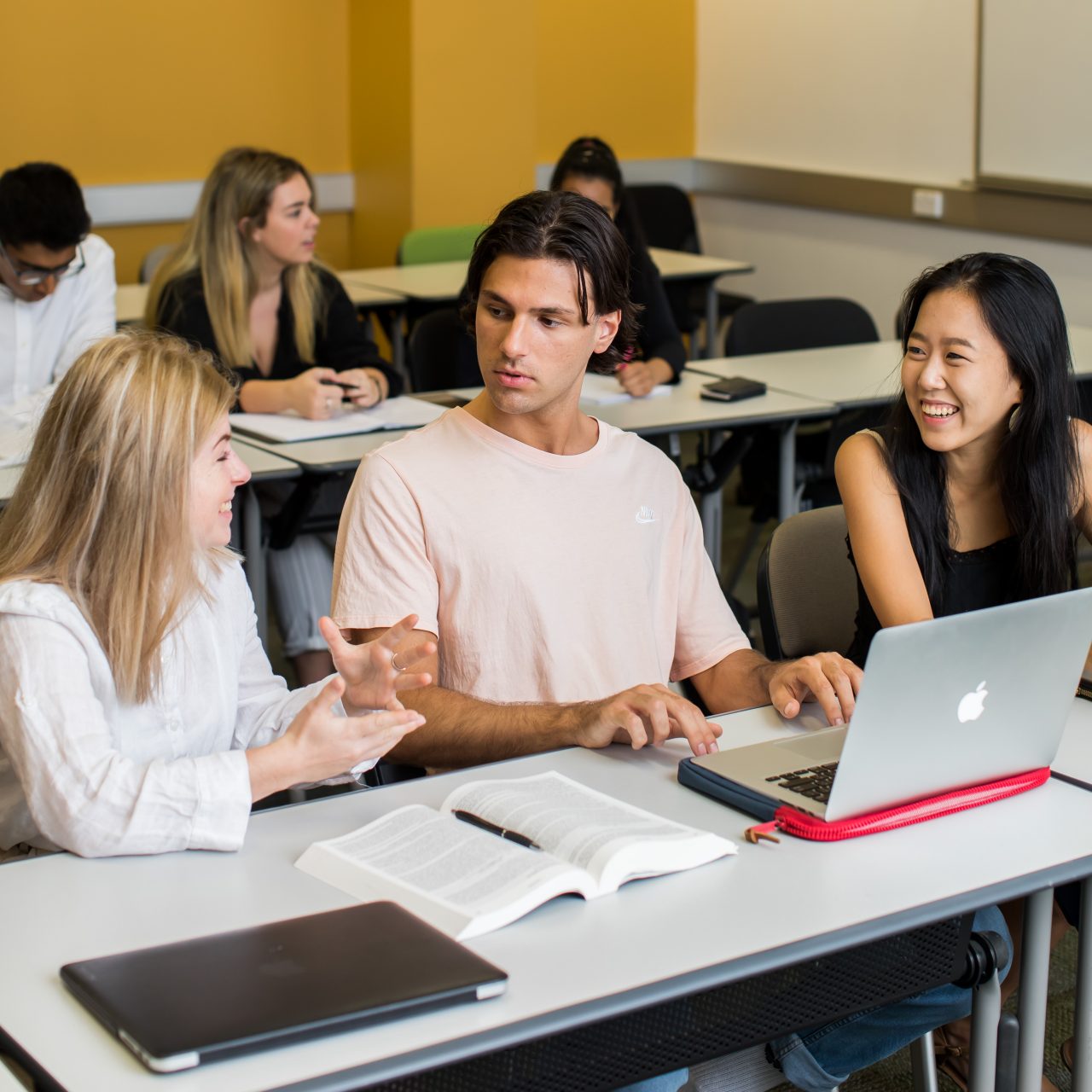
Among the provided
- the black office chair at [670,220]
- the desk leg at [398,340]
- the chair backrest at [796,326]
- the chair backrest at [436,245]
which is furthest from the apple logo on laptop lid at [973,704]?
the black office chair at [670,220]

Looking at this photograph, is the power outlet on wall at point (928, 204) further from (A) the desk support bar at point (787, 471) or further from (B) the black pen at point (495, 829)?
(B) the black pen at point (495, 829)

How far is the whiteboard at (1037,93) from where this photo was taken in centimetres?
503

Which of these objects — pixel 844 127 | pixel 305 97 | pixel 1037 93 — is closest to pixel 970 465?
pixel 1037 93

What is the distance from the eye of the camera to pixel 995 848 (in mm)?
1455

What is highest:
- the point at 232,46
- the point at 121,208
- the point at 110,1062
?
the point at 232,46

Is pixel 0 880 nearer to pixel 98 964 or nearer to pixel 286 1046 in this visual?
pixel 98 964

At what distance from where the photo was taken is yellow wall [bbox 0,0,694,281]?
5.78 m

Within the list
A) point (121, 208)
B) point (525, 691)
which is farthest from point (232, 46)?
point (525, 691)

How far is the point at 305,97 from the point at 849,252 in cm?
229

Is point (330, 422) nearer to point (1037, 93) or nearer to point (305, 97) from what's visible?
point (1037, 93)

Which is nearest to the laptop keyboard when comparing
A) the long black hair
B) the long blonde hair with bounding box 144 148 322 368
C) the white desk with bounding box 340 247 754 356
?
the long blonde hair with bounding box 144 148 322 368

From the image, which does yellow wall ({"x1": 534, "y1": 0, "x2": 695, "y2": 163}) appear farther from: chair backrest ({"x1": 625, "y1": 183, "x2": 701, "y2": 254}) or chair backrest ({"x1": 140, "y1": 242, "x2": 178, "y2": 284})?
chair backrest ({"x1": 140, "y1": 242, "x2": 178, "y2": 284})

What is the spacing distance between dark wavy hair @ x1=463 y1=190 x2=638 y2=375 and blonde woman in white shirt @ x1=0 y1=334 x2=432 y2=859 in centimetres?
46

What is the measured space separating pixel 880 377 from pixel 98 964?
3079 millimetres
